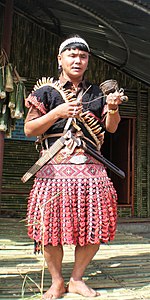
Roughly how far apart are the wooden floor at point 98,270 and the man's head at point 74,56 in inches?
45.1

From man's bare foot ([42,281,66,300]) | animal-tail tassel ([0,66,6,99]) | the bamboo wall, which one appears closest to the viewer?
man's bare foot ([42,281,66,300])

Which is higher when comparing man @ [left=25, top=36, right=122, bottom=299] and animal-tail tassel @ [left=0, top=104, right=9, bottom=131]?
animal-tail tassel @ [left=0, top=104, right=9, bottom=131]

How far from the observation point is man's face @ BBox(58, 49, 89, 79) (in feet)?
Answer: 6.60

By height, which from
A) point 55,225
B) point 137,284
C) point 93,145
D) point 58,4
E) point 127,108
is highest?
point 58,4

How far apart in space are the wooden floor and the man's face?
1140mm

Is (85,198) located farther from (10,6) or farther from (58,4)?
(58,4)

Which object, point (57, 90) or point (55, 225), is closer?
point (55, 225)

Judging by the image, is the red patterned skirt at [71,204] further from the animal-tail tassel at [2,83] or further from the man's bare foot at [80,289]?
the animal-tail tassel at [2,83]

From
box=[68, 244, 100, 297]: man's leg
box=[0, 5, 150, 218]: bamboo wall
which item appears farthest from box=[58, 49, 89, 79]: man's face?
box=[0, 5, 150, 218]: bamboo wall

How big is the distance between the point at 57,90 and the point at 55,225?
746 millimetres

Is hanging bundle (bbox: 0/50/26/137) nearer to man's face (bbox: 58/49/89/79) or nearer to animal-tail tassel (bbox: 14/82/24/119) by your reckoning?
animal-tail tassel (bbox: 14/82/24/119)

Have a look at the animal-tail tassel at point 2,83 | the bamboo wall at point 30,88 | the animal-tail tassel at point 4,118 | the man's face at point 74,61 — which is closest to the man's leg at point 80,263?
the man's face at point 74,61

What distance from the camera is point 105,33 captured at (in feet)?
15.5

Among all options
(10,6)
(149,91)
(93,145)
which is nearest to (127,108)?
(149,91)
